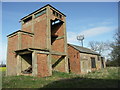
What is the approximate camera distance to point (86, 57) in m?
20.9

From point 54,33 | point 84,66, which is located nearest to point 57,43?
point 54,33

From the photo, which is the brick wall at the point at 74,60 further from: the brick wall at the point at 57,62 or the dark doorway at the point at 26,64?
the dark doorway at the point at 26,64

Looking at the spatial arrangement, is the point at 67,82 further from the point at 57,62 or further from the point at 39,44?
the point at 57,62

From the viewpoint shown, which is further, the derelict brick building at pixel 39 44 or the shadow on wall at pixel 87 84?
the derelict brick building at pixel 39 44

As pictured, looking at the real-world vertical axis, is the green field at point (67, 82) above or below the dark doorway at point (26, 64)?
below

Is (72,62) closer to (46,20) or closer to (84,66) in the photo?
(84,66)

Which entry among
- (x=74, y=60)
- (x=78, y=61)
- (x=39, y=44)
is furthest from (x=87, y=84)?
(x=74, y=60)

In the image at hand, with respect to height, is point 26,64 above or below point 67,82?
above

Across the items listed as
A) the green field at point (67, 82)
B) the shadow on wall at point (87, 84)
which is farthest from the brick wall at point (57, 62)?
the shadow on wall at point (87, 84)

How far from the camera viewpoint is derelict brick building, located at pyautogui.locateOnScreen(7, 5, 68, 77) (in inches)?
552

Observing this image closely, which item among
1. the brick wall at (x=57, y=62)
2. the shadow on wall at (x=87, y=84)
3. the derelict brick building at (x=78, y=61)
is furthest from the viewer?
the derelict brick building at (x=78, y=61)

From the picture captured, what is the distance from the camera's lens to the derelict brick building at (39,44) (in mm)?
14023

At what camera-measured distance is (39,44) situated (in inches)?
653

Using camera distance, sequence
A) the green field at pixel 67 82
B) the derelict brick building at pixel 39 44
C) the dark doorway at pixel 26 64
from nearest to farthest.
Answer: the green field at pixel 67 82 < the derelict brick building at pixel 39 44 < the dark doorway at pixel 26 64
